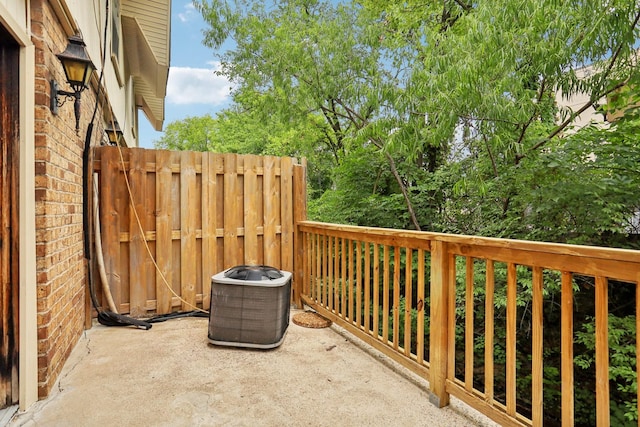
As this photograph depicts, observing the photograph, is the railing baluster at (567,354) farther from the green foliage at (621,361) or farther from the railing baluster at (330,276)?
the green foliage at (621,361)

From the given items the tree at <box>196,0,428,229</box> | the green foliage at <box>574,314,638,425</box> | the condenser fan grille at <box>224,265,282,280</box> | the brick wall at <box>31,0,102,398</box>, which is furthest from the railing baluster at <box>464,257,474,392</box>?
the tree at <box>196,0,428,229</box>

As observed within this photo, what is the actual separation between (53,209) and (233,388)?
5.09 feet

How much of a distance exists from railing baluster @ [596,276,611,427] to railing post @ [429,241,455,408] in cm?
74

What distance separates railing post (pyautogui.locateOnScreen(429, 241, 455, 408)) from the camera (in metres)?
2.04

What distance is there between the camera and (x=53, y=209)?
7.32ft

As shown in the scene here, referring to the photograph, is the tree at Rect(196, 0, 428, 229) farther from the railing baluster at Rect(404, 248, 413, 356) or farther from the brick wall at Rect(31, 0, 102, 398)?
the brick wall at Rect(31, 0, 102, 398)

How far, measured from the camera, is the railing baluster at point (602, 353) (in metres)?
1.36

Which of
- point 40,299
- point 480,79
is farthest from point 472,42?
point 40,299

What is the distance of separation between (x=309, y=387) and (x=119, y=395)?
110 cm

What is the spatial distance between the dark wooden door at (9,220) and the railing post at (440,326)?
2.27 metres

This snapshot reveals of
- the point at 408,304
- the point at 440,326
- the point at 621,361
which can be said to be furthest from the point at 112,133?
the point at 621,361

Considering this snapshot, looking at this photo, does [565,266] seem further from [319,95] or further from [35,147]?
[319,95]

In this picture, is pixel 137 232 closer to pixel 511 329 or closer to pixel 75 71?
pixel 75 71

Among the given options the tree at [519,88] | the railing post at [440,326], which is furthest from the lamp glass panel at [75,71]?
the tree at [519,88]
